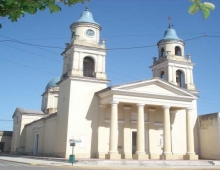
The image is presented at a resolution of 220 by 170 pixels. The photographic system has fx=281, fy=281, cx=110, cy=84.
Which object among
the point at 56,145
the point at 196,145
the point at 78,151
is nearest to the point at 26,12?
the point at 78,151

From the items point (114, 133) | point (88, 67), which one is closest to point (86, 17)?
point (88, 67)

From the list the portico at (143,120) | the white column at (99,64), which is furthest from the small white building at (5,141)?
the white column at (99,64)

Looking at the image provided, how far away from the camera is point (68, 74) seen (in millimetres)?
30109

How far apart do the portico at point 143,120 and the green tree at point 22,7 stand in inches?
921

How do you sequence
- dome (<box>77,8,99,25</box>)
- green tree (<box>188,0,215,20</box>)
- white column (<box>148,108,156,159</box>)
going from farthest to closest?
dome (<box>77,8,99,25</box>)
white column (<box>148,108,156,159</box>)
green tree (<box>188,0,215,20</box>)

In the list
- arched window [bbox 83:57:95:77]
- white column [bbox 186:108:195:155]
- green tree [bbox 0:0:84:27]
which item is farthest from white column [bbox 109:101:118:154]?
green tree [bbox 0:0:84:27]

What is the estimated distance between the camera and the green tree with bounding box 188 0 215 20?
8.20 feet

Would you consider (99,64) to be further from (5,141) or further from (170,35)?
(5,141)

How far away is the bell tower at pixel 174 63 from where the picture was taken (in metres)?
35.6

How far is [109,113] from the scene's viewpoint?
99.9ft

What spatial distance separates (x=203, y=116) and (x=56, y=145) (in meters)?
17.9

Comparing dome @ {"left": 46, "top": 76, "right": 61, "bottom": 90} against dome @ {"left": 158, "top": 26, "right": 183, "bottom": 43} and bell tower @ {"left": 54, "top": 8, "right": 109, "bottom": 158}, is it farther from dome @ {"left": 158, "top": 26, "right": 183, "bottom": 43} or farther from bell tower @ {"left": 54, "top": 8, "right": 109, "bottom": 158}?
dome @ {"left": 158, "top": 26, "right": 183, "bottom": 43}

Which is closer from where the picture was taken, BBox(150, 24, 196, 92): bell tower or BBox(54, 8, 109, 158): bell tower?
BBox(54, 8, 109, 158): bell tower

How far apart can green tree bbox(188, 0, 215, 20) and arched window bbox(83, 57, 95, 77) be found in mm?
29214
